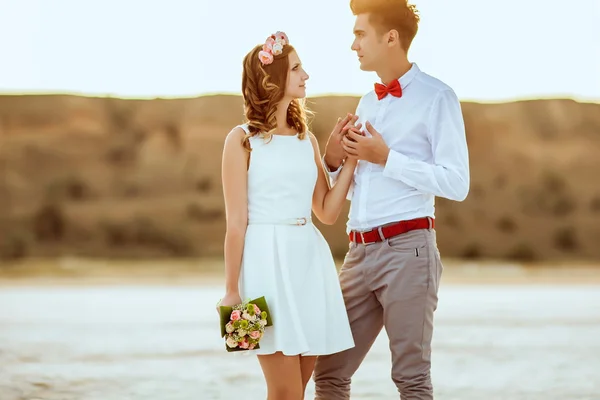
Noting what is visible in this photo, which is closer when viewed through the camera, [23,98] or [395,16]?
[395,16]


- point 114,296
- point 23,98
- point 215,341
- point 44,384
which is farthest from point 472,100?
point 44,384

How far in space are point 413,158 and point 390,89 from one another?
25 cm

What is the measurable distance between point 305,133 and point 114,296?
1093cm

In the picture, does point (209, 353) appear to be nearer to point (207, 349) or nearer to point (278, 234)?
point (207, 349)

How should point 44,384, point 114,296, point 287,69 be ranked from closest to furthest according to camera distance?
1. point 287,69
2. point 44,384
3. point 114,296

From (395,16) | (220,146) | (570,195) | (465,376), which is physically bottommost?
(465,376)

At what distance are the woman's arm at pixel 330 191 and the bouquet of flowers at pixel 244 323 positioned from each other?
16.8 inches

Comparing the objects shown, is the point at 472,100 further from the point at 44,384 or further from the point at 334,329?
the point at 334,329

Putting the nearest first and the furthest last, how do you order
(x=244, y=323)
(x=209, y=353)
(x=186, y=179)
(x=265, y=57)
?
(x=244, y=323)
(x=265, y=57)
(x=209, y=353)
(x=186, y=179)

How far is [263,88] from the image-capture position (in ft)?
10.4

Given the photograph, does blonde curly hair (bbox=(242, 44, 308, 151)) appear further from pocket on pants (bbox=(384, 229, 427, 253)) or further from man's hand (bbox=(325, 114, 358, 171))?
pocket on pants (bbox=(384, 229, 427, 253))

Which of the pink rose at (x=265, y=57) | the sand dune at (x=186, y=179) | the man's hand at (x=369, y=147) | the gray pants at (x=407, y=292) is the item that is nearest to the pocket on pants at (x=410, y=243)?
the gray pants at (x=407, y=292)

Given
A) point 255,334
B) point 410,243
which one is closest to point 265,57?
point 410,243

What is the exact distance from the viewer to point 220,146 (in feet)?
86.3
